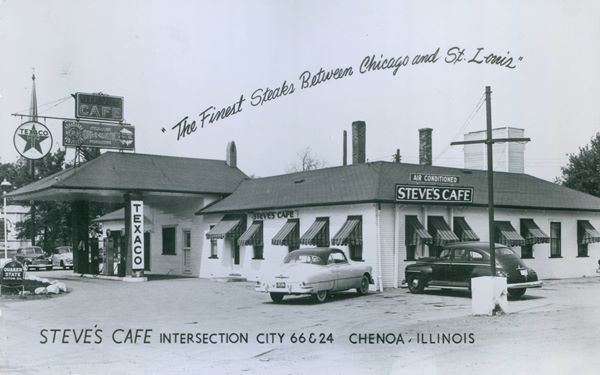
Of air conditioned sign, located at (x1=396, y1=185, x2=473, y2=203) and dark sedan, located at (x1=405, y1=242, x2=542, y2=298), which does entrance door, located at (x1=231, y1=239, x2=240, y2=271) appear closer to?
air conditioned sign, located at (x1=396, y1=185, x2=473, y2=203)

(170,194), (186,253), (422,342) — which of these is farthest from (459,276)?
(186,253)

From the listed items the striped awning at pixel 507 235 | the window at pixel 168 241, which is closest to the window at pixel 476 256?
the striped awning at pixel 507 235

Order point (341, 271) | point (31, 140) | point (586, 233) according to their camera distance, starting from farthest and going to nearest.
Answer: point (586, 233) → point (341, 271) → point (31, 140)

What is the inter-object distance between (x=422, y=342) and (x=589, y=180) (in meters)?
36.1

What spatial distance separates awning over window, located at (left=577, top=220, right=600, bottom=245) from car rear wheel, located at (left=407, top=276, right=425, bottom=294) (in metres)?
11.8

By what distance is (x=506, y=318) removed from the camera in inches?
571

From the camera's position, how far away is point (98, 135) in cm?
3141

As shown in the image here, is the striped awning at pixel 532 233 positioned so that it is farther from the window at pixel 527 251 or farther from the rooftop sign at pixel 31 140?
the rooftop sign at pixel 31 140

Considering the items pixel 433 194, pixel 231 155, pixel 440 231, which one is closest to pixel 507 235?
pixel 440 231

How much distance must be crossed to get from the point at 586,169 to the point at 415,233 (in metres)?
25.6

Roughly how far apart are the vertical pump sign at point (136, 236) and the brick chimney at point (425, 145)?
12.8 metres

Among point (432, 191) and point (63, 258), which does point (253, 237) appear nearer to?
point (432, 191)

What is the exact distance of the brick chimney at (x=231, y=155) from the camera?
3734 centimetres

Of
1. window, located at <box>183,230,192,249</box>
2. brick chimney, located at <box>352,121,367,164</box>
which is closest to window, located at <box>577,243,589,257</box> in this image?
brick chimney, located at <box>352,121,367,164</box>
